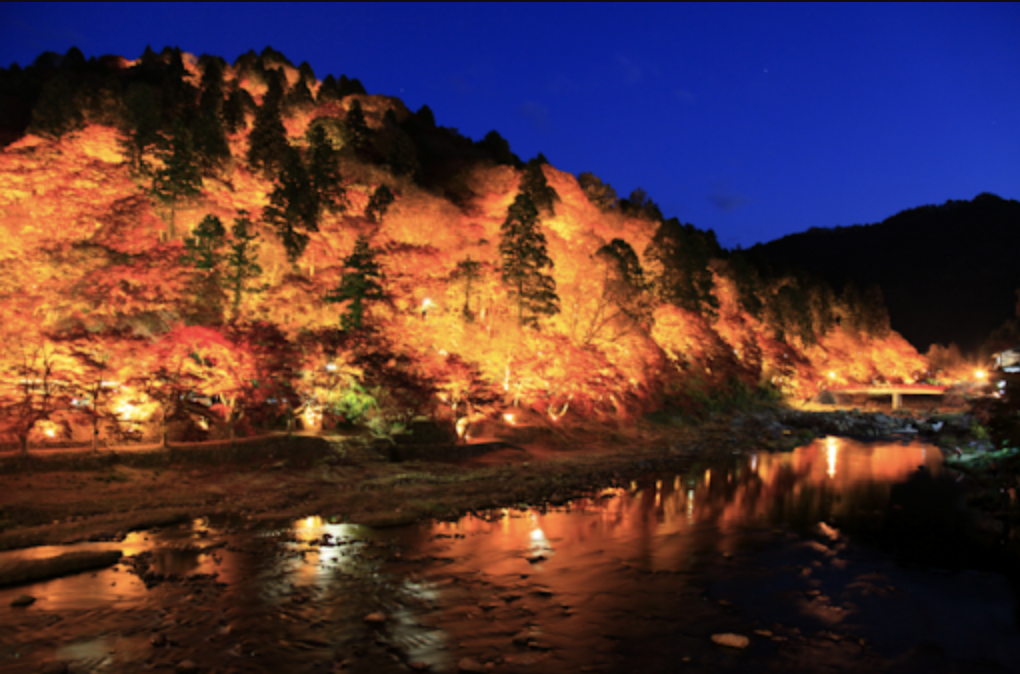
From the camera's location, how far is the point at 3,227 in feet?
77.6

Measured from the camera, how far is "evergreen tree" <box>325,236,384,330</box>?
25.7 metres

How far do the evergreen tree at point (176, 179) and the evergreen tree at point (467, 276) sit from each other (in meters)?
14.1

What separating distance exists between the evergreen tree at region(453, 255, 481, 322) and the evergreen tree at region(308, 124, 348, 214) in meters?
10.2

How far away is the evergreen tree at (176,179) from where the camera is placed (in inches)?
1116

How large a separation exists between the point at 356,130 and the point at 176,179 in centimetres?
2032

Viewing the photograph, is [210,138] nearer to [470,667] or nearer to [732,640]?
[470,667]

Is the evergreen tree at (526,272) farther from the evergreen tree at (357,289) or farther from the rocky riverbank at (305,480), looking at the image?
the evergreen tree at (357,289)

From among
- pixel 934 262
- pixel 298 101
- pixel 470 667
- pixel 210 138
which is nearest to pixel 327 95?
pixel 298 101

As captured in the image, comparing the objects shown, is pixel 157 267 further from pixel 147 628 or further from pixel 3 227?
pixel 147 628

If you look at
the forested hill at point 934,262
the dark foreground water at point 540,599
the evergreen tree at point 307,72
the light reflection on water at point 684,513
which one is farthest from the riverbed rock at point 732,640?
the forested hill at point 934,262

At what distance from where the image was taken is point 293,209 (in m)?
30.9

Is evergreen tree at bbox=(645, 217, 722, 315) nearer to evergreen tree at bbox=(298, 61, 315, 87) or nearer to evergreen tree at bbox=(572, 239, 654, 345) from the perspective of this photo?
evergreen tree at bbox=(572, 239, 654, 345)

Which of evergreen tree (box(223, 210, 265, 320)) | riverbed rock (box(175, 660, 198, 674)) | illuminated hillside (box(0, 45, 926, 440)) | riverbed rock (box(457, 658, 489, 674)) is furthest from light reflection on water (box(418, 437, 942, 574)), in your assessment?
evergreen tree (box(223, 210, 265, 320))

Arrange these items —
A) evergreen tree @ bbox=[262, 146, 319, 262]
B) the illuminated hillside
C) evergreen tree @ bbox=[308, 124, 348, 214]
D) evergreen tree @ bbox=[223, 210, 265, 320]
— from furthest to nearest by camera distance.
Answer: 1. evergreen tree @ bbox=[308, 124, 348, 214]
2. evergreen tree @ bbox=[262, 146, 319, 262]
3. evergreen tree @ bbox=[223, 210, 265, 320]
4. the illuminated hillside
